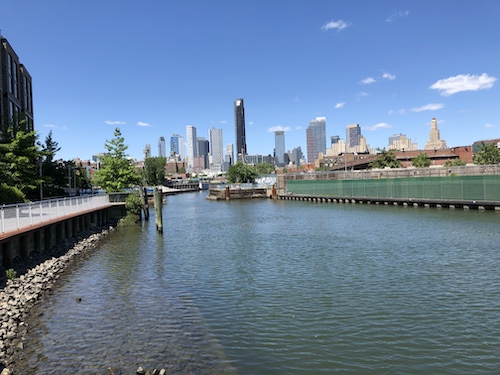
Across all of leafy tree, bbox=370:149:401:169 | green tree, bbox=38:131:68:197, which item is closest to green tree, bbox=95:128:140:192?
green tree, bbox=38:131:68:197

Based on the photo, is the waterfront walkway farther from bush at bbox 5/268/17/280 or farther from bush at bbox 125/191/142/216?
bush at bbox 125/191/142/216

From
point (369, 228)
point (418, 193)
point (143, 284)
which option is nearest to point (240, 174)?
point (418, 193)

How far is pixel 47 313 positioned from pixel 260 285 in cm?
861

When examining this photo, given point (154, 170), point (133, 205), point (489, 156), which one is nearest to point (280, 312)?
point (133, 205)

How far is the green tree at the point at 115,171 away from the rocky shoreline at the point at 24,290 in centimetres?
3325

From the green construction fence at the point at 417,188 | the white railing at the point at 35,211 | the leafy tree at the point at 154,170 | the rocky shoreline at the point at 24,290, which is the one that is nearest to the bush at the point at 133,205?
the white railing at the point at 35,211

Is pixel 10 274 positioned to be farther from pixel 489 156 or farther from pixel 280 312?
pixel 489 156

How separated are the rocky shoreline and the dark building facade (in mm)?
24439

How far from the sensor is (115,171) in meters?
62.0

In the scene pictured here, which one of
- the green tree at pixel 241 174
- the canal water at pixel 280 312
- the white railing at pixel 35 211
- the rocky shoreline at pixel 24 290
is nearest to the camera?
the canal water at pixel 280 312

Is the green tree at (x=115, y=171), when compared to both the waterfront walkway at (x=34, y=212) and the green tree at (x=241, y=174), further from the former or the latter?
the green tree at (x=241, y=174)

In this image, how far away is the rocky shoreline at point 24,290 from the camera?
37.9ft

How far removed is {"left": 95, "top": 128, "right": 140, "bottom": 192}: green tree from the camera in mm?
61438

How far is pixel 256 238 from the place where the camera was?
34.1 m
